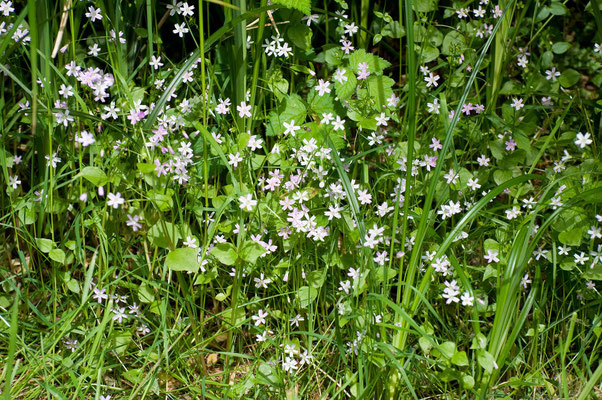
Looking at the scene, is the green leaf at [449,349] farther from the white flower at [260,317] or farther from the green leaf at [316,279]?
the white flower at [260,317]

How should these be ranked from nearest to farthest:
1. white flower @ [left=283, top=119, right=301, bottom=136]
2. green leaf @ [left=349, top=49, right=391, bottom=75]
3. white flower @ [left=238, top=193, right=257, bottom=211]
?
white flower @ [left=238, top=193, right=257, bottom=211] → white flower @ [left=283, top=119, right=301, bottom=136] → green leaf @ [left=349, top=49, right=391, bottom=75]

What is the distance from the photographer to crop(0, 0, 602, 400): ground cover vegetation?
2.01 meters

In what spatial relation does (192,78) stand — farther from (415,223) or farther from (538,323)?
(538,323)

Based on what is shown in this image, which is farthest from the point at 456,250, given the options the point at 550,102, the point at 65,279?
the point at 65,279

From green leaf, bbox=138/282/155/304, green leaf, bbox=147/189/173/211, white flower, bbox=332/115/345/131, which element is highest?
white flower, bbox=332/115/345/131

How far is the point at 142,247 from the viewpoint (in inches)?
94.1

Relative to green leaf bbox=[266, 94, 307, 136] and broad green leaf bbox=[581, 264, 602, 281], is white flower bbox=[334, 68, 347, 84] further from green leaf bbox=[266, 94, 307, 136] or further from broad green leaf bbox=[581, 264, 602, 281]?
broad green leaf bbox=[581, 264, 602, 281]

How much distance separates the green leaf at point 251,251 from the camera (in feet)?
6.62

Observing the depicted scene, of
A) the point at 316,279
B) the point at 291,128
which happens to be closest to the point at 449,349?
the point at 316,279

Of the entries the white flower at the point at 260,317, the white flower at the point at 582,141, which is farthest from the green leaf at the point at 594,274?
the white flower at the point at 260,317

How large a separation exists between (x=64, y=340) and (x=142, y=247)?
421 mm

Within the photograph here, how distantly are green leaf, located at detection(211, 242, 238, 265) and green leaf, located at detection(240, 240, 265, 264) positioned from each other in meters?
0.03

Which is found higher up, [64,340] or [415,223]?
[415,223]

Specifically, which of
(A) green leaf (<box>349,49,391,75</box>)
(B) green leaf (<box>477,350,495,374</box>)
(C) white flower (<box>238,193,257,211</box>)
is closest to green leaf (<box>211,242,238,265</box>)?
(C) white flower (<box>238,193,257,211</box>)
